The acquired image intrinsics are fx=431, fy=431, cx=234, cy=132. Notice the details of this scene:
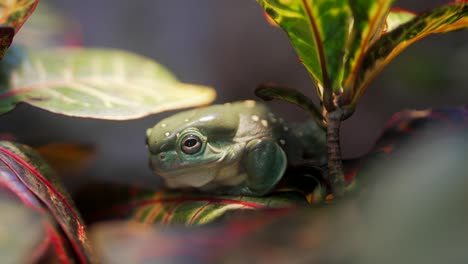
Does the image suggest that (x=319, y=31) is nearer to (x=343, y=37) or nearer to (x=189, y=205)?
(x=343, y=37)

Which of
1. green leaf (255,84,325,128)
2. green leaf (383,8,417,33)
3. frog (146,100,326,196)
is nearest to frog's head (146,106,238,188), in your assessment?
frog (146,100,326,196)

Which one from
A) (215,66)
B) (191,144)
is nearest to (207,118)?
(191,144)

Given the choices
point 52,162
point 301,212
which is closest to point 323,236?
point 301,212

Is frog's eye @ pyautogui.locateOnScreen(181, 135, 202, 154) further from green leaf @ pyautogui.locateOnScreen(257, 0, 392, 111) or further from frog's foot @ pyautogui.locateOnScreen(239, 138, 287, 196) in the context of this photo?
green leaf @ pyautogui.locateOnScreen(257, 0, 392, 111)

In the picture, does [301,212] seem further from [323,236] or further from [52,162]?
[52,162]

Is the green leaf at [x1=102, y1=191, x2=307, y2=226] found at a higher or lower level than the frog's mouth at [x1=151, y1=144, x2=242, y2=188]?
lower

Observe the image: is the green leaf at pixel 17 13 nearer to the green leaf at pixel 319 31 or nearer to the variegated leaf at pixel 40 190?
the variegated leaf at pixel 40 190

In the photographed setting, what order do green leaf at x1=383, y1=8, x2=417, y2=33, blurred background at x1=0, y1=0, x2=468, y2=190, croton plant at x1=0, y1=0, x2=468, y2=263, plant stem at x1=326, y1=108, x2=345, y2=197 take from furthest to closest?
1. blurred background at x1=0, y1=0, x2=468, y2=190
2. green leaf at x1=383, y1=8, x2=417, y2=33
3. plant stem at x1=326, y1=108, x2=345, y2=197
4. croton plant at x1=0, y1=0, x2=468, y2=263

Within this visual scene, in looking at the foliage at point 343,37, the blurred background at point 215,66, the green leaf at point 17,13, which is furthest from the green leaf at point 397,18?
the green leaf at point 17,13
